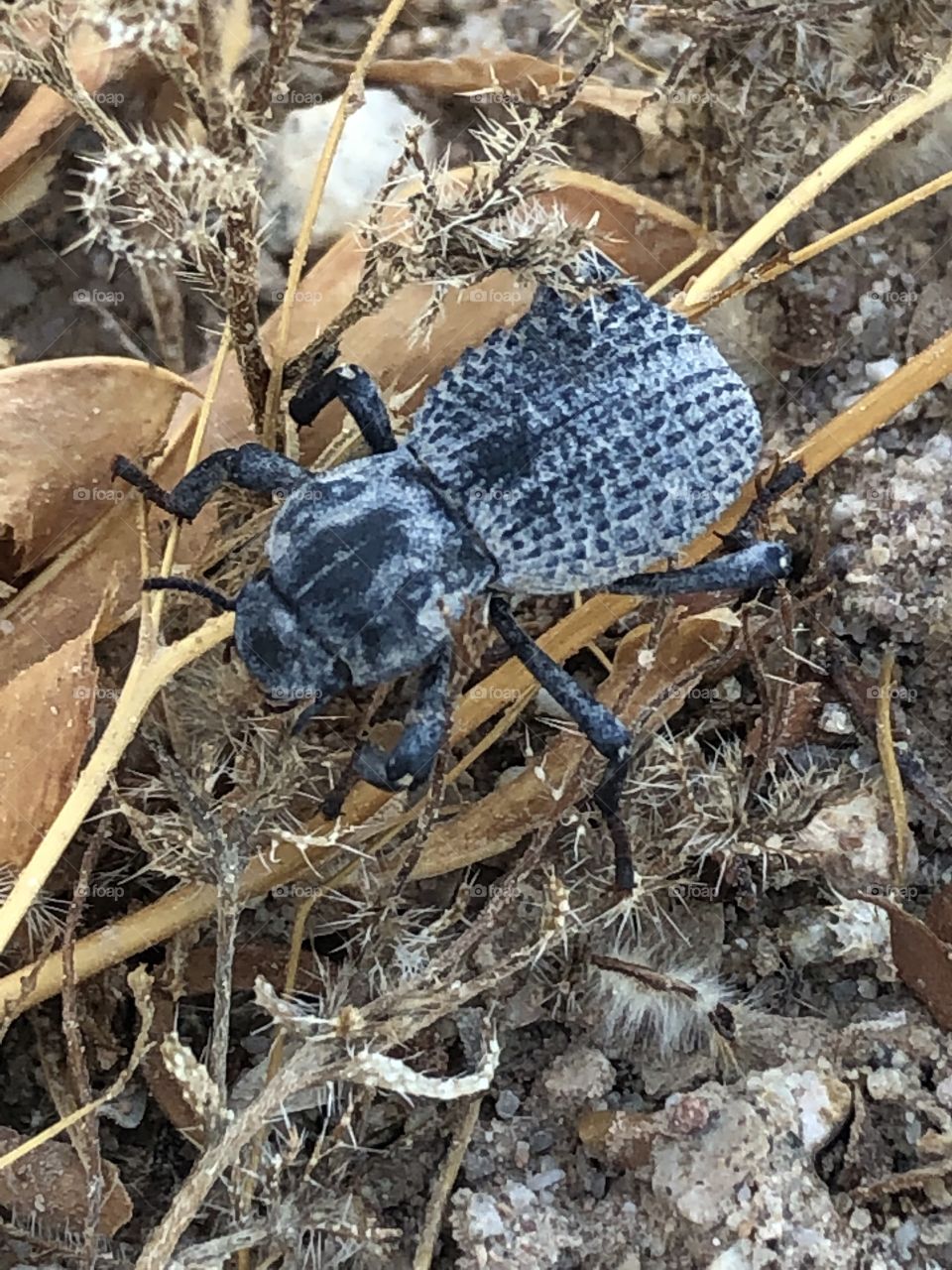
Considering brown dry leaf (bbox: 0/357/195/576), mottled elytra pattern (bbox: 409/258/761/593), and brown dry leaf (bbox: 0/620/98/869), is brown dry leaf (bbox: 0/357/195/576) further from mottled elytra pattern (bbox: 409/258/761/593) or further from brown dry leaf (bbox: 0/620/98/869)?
mottled elytra pattern (bbox: 409/258/761/593)

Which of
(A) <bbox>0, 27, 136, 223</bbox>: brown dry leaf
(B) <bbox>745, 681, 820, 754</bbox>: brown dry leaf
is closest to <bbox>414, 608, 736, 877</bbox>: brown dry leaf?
(B) <bbox>745, 681, 820, 754</bbox>: brown dry leaf

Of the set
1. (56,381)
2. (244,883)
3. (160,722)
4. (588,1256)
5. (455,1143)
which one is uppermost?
(56,381)

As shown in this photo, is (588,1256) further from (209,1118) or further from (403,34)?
(403,34)

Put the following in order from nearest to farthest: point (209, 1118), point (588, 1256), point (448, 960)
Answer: point (209, 1118), point (448, 960), point (588, 1256)

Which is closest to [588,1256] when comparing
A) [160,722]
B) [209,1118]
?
[209,1118]

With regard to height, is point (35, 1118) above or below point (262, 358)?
below

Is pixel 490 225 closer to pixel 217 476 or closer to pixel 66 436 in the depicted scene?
pixel 217 476

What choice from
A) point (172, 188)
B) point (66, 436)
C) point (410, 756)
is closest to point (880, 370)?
point (410, 756)

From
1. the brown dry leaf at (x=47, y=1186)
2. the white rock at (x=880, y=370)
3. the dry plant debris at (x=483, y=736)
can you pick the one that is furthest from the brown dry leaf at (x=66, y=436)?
the white rock at (x=880, y=370)
